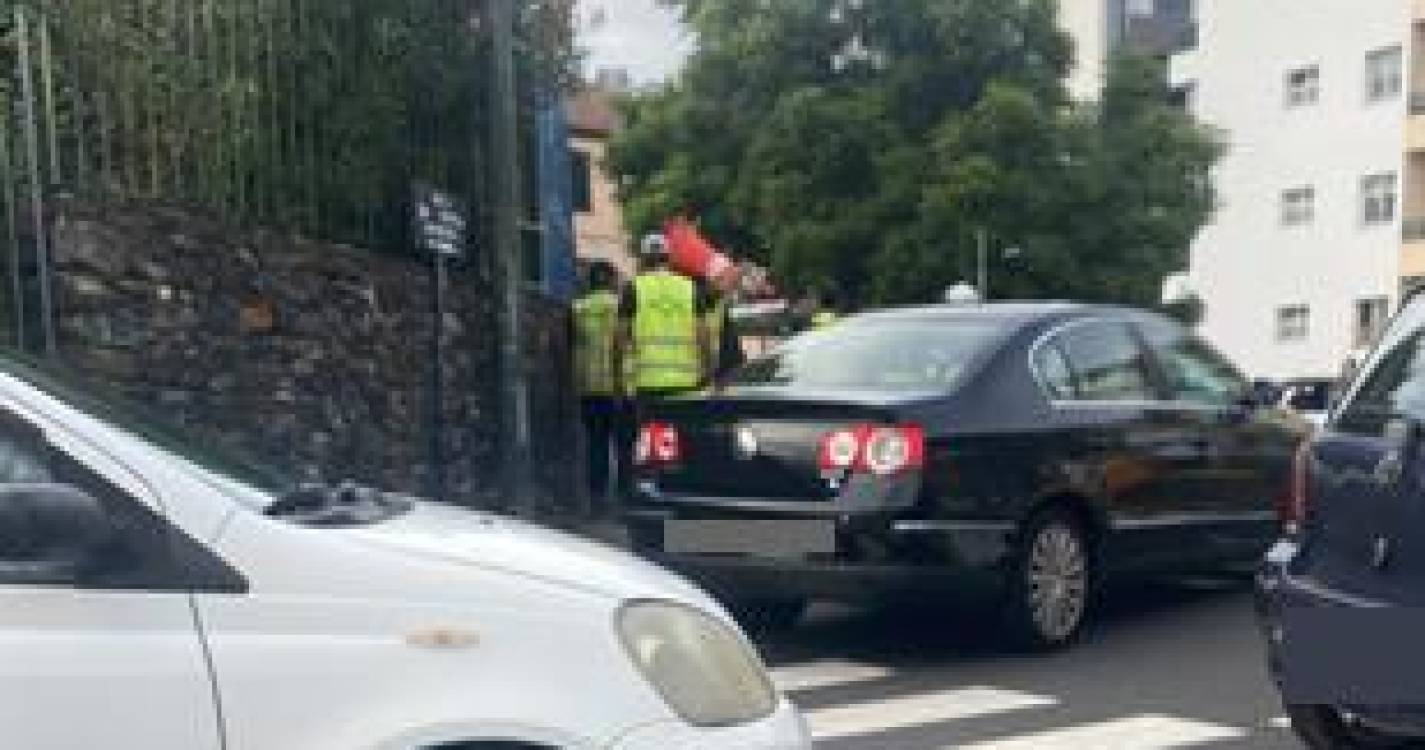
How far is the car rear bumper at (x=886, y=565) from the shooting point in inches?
289

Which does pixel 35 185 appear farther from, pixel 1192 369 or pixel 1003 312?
pixel 1192 369

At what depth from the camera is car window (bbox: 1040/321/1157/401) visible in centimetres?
829

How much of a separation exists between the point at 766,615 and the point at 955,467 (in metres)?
1.59

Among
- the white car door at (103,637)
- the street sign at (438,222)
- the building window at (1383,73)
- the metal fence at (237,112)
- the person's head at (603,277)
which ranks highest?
the building window at (1383,73)

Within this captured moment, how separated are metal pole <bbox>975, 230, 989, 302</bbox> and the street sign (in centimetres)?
1811

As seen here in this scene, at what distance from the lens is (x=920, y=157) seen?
31.0m

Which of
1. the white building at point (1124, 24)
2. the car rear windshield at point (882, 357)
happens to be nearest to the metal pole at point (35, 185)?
the car rear windshield at point (882, 357)

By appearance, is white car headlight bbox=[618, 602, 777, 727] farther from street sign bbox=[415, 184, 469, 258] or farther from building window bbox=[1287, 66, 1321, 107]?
building window bbox=[1287, 66, 1321, 107]

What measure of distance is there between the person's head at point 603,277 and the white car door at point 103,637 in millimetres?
9139

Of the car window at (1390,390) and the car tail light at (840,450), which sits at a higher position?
the car window at (1390,390)

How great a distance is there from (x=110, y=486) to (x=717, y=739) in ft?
3.80

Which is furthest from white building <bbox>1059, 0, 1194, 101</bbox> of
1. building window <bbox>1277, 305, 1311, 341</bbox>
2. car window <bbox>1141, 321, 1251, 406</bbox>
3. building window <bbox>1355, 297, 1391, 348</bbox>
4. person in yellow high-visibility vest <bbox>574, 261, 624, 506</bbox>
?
car window <bbox>1141, 321, 1251, 406</bbox>

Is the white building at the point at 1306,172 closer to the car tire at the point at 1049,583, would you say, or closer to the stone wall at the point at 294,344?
the stone wall at the point at 294,344

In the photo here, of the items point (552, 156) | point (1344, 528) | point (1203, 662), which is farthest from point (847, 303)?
point (1344, 528)
